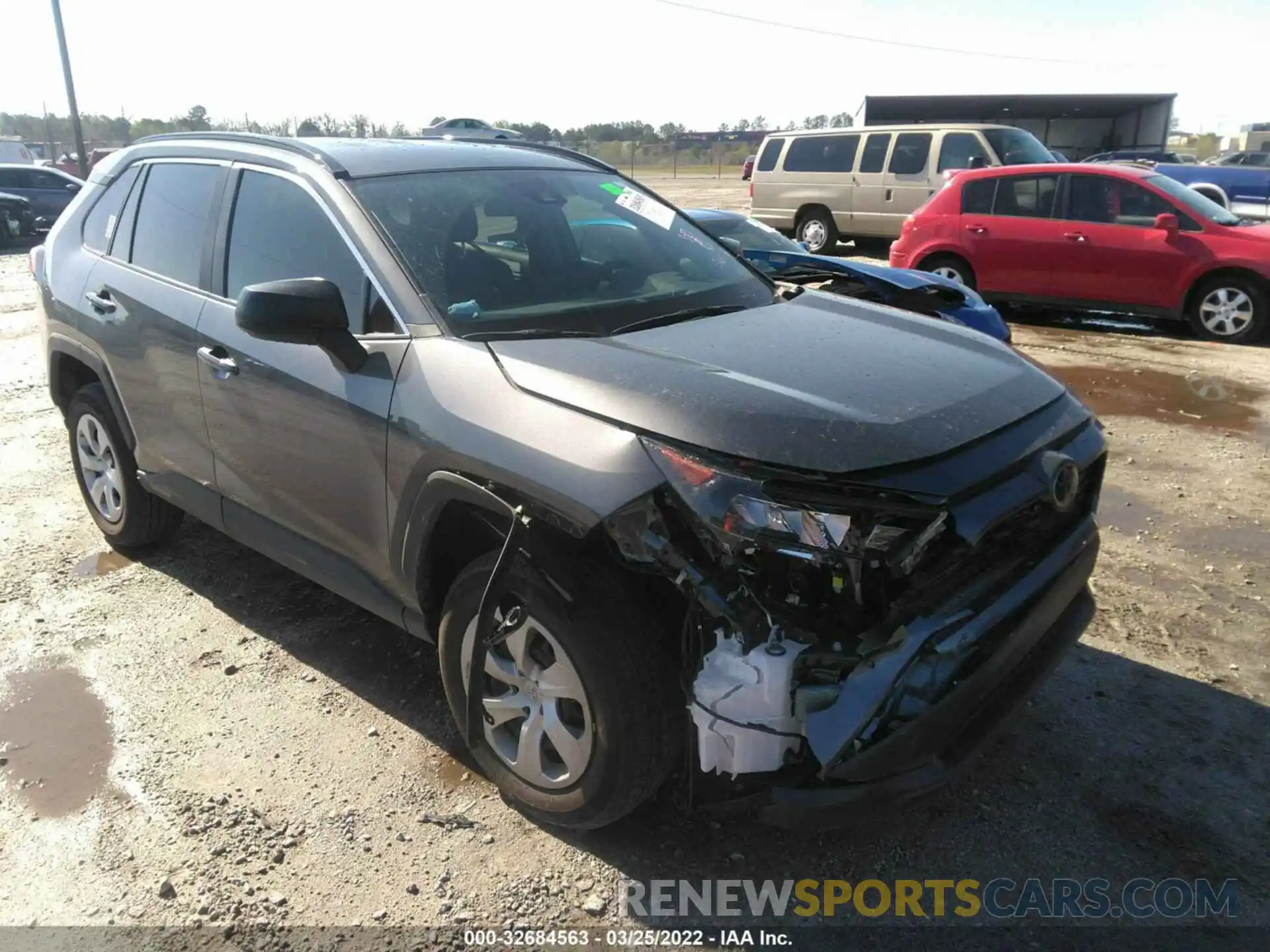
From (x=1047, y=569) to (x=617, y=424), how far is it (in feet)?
4.17

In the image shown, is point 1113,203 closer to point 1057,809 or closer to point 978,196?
point 978,196

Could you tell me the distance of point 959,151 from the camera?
540 inches

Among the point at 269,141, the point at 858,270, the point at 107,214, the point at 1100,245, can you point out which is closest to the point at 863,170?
the point at 1100,245

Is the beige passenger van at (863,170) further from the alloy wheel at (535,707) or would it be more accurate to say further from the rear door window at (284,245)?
the alloy wheel at (535,707)

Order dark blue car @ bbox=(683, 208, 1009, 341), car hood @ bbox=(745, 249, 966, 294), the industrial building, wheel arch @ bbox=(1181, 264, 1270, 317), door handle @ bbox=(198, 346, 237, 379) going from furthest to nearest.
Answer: the industrial building → wheel arch @ bbox=(1181, 264, 1270, 317) → car hood @ bbox=(745, 249, 966, 294) → dark blue car @ bbox=(683, 208, 1009, 341) → door handle @ bbox=(198, 346, 237, 379)

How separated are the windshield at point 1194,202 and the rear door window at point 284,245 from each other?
28.5 ft

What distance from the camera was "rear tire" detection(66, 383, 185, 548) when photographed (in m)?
4.35

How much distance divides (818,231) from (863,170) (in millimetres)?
1136

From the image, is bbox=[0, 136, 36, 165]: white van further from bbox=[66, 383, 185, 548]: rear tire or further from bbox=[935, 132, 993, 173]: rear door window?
bbox=[66, 383, 185, 548]: rear tire

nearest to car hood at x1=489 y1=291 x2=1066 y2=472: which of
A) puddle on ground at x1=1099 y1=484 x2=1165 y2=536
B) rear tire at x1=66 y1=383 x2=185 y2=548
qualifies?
puddle on ground at x1=1099 y1=484 x2=1165 y2=536

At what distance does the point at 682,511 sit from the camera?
2242 millimetres

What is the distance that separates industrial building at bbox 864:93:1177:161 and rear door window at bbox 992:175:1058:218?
44.9 feet

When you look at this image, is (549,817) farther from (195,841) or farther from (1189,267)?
(1189,267)

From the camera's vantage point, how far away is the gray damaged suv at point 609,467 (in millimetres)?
2213
